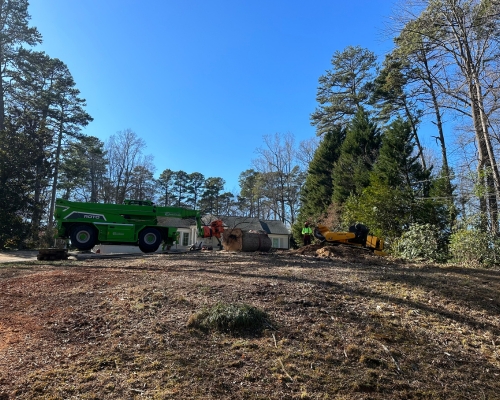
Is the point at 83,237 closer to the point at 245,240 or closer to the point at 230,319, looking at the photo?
the point at 245,240

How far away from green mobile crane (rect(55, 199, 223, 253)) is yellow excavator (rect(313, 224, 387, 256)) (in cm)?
490

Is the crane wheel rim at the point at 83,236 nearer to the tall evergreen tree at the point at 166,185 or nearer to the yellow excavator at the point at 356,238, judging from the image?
the yellow excavator at the point at 356,238

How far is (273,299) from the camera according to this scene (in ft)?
16.2

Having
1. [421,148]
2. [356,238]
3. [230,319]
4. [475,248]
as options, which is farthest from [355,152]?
[230,319]

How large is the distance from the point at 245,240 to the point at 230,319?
9.92 m

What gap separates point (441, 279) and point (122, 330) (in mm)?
5857

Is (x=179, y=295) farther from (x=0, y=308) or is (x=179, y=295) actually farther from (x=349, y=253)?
(x=349, y=253)

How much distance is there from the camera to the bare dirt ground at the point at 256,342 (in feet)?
9.31

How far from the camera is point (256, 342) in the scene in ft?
11.7

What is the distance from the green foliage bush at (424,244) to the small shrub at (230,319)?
1028 cm

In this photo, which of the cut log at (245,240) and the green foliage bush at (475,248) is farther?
the cut log at (245,240)

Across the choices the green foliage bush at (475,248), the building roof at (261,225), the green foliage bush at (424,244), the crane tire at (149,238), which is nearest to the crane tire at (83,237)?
the crane tire at (149,238)

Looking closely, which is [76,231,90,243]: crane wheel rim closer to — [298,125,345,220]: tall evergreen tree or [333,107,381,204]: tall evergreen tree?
[333,107,381,204]: tall evergreen tree

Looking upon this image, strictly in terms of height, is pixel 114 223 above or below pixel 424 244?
above
